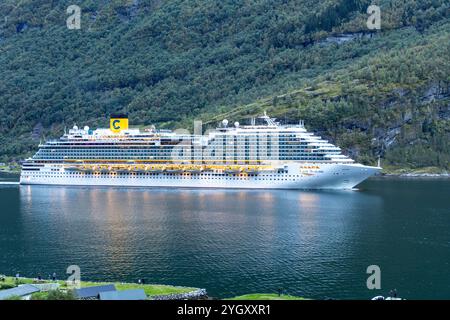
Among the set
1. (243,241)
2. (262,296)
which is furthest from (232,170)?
(262,296)

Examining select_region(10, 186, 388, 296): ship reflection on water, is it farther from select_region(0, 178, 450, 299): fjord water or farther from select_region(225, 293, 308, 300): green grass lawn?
select_region(225, 293, 308, 300): green grass lawn

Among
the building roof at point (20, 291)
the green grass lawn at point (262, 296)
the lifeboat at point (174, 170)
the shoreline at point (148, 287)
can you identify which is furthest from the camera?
the lifeboat at point (174, 170)

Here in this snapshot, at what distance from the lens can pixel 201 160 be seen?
477 feet

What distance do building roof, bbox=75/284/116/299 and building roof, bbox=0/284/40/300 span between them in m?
3.39

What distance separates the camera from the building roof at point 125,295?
153 feet

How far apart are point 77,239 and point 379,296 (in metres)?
37.1

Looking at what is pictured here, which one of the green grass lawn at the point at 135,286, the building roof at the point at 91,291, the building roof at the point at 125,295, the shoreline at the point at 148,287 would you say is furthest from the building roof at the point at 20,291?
the building roof at the point at 125,295

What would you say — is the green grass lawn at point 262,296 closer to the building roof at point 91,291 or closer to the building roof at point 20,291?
the building roof at point 91,291

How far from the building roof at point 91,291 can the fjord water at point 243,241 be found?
8.41m

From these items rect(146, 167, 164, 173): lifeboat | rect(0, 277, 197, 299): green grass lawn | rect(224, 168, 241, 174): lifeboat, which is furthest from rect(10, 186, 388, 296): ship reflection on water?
rect(146, 167, 164, 173): lifeboat

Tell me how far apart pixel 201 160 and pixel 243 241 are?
71694mm

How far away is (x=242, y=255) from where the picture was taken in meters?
67.2

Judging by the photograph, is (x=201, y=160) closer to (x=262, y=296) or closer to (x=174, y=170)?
(x=174, y=170)
